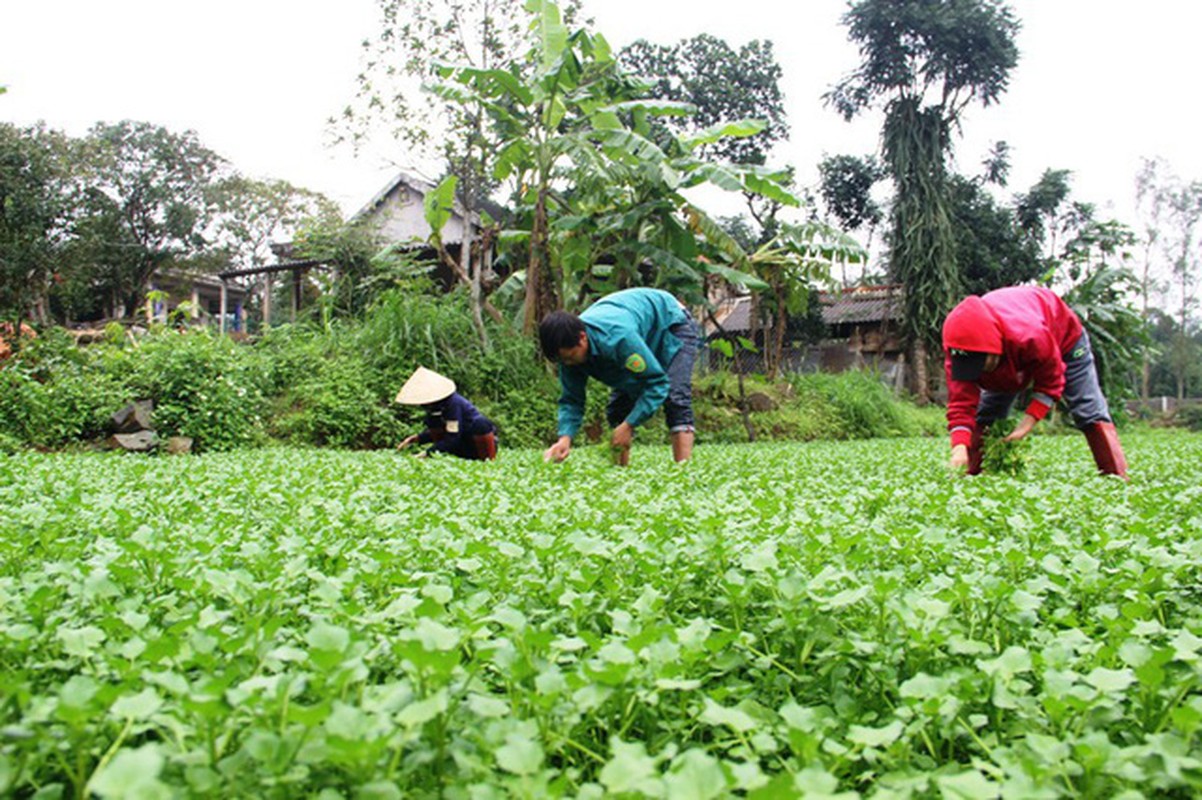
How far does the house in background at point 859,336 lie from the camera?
2456 cm

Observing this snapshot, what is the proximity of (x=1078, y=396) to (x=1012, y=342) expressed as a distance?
827 mm

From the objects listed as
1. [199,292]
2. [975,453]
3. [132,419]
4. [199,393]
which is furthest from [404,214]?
[975,453]

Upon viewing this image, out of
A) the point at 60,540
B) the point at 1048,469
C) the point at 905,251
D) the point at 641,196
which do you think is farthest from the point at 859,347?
the point at 60,540

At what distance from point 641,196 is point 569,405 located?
7.49 m

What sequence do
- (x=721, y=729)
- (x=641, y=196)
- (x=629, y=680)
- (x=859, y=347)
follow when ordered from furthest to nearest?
(x=859, y=347) < (x=641, y=196) < (x=721, y=729) < (x=629, y=680)

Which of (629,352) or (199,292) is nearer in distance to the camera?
(629,352)

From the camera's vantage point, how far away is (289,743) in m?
0.93

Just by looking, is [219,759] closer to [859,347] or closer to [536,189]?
[536,189]

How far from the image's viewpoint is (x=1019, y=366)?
5223mm

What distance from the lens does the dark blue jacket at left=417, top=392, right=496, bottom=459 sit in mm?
7801

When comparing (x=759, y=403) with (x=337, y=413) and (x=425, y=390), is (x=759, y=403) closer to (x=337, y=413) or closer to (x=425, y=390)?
(x=337, y=413)

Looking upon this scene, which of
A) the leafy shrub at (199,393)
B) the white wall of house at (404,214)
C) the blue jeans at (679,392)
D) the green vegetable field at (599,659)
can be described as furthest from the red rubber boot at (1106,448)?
the white wall of house at (404,214)

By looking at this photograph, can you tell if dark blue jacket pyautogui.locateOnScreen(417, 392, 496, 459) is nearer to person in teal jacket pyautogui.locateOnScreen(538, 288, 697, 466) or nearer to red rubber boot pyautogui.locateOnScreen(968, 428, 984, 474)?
person in teal jacket pyautogui.locateOnScreen(538, 288, 697, 466)

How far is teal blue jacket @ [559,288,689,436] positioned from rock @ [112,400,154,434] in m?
5.87
